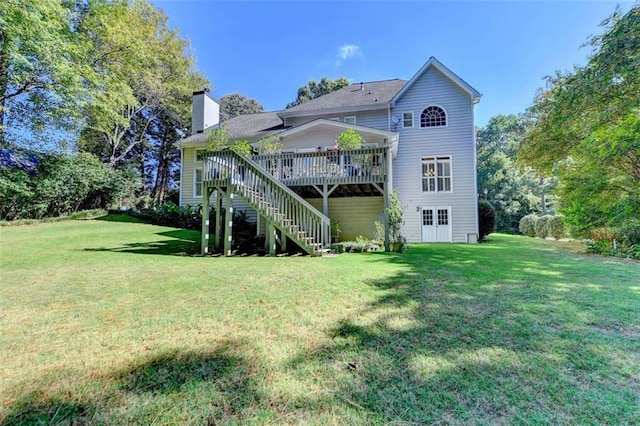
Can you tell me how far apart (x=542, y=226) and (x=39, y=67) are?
28835mm

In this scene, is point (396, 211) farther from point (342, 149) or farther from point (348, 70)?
point (348, 70)

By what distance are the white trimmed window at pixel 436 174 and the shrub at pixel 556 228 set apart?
Result: 7547mm

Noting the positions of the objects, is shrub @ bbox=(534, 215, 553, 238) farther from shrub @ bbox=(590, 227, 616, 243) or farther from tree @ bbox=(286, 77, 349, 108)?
tree @ bbox=(286, 77, 349, 108)

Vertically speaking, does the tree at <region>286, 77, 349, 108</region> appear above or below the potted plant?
above

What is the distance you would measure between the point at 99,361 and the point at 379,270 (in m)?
4.48

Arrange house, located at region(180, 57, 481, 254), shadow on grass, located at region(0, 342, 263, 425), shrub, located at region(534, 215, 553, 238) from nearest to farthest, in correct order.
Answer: shadow on grass, located at region(0, 342, 263, 425)
house, located at region(180, 57, 481, 254)
shrub, located at region(534, 215, 553, 238)

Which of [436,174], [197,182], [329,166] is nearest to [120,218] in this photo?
[197,182]

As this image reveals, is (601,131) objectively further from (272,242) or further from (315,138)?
Answer: (272,242)

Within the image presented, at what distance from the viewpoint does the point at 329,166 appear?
10578 millimetres

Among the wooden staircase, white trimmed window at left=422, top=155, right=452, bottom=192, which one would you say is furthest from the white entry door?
the wooden staircase

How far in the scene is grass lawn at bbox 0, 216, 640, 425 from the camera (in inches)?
67.5

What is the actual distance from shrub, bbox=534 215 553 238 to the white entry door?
8.96 meters

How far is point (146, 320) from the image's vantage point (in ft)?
10.0

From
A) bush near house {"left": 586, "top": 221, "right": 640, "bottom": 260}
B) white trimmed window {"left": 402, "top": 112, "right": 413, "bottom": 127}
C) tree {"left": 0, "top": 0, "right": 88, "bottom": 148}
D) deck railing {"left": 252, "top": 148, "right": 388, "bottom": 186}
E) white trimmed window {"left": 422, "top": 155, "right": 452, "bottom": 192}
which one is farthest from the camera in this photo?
white trimmed window {"left": 402, "top": 112, "right": 413, "bottom": 127}
